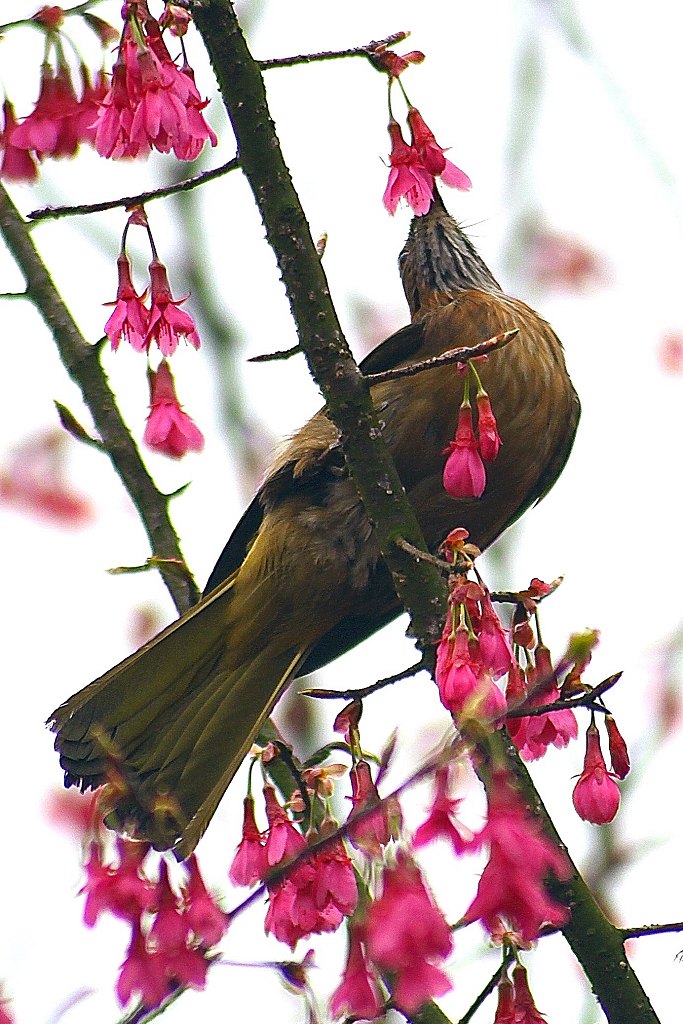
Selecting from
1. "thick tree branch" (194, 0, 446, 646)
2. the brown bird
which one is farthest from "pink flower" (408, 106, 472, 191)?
the brown bird

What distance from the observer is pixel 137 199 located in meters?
2.07

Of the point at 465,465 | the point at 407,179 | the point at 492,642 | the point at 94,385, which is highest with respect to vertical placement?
the point at 94,385

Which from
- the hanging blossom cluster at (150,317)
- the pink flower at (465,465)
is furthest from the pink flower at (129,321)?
the pink flower at (465,465)

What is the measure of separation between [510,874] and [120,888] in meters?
0.57

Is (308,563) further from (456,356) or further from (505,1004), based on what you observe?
(505,1004)

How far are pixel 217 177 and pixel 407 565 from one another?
2.19ft

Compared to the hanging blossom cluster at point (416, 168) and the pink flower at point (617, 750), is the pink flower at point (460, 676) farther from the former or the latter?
the hanging blossom cluster at point (416, 168)

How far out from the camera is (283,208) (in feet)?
6.65

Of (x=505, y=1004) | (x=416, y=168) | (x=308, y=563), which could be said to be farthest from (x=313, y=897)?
(x=416, y=168)

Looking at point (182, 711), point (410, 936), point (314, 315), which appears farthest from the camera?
point (182, 711)

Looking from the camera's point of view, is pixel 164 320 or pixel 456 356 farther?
pixel 164 320

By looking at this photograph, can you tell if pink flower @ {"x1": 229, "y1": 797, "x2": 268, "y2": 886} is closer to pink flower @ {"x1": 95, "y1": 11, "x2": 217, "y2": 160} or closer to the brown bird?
the brown bird

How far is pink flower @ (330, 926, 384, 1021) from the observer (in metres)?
1.95

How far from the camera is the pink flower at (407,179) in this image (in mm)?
2330
